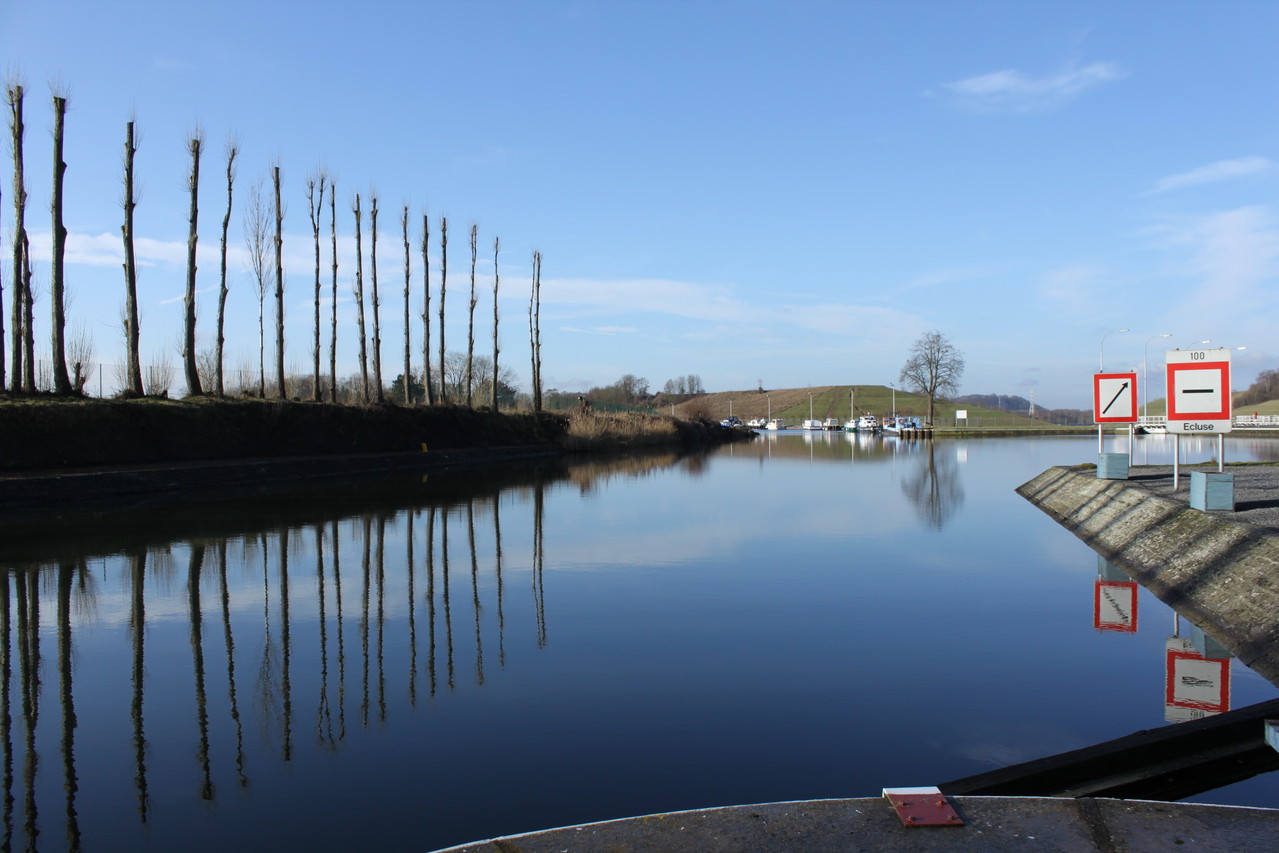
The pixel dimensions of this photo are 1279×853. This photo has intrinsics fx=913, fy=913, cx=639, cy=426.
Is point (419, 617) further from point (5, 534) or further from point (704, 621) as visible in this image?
point (5, 534)

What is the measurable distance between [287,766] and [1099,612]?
8.59 meters

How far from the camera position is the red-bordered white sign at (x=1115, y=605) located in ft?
31.1

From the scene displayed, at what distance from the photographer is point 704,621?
9398 millimetres

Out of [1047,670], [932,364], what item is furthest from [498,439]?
[932,364]

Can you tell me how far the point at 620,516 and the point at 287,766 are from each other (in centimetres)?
1434

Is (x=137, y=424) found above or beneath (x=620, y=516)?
above

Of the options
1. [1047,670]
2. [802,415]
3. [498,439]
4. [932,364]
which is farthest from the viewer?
[802,415]

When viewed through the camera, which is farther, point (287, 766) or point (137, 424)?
point (137, 424)

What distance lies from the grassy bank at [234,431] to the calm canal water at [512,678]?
9.85m

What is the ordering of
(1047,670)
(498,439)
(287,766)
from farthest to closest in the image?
(498,439)
(1047,670)
(287,766)

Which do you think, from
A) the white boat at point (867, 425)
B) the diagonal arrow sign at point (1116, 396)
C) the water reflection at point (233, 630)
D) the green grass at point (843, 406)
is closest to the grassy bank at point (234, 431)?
the water reflection at point (233, 630)

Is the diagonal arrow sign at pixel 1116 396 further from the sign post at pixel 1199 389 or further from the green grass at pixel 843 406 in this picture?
the green grass at pixel 843 406

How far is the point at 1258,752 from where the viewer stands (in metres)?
5.73

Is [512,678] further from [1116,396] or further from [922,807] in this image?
[1116,396]
